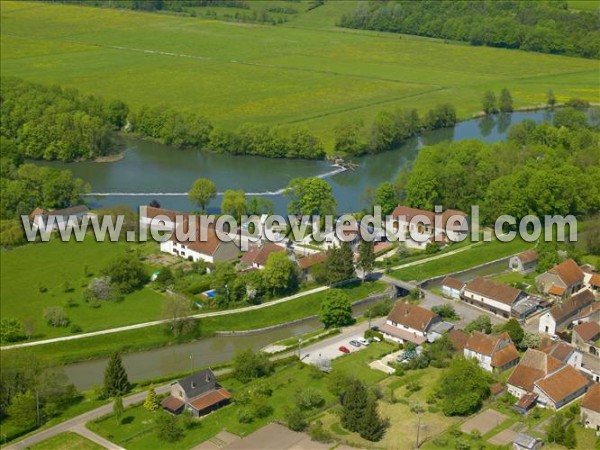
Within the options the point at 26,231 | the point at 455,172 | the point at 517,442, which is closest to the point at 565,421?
the point at 517,442

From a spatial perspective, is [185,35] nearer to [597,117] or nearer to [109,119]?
[109,119]

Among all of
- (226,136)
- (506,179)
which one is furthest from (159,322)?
(226,136)

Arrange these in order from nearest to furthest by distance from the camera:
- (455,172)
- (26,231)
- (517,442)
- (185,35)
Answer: (517,442) < (26,231) < (455,172) < (185,35)

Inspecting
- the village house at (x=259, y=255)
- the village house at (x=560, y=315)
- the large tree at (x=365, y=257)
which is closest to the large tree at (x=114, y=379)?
the village house at (x=259, y=255)

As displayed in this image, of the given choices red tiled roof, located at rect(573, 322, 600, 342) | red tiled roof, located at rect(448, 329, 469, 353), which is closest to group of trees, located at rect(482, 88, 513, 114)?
red tiled roof, located at rect(573, 322, 600, 342)

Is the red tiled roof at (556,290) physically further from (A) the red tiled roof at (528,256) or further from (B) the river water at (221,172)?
(B) the river water at (221,172)
